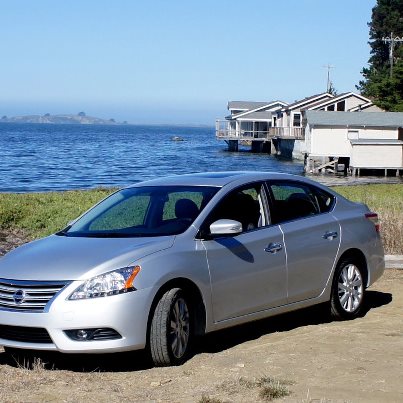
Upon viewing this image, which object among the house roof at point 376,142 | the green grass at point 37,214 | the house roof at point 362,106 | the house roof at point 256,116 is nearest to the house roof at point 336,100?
the house roof at point 362,106

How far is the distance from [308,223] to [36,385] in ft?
11.0

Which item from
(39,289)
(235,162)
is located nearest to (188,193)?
(39,289)

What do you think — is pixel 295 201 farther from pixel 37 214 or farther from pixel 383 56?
pixel 383 56

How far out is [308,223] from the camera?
876cm

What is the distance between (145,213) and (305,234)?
158 cm

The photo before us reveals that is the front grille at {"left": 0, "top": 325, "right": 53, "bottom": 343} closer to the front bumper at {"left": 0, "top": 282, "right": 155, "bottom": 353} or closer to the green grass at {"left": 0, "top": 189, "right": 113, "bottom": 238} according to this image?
the front bumper at {"left": 0, "top": 282, "right": 155, "bottom": 353}

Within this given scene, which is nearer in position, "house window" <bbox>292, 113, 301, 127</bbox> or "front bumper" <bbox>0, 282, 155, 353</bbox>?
"front bumper" <bbox>0, 282, 155, 353</bbox>

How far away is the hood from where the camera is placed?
22.5 feet

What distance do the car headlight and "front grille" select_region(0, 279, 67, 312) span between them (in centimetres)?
15

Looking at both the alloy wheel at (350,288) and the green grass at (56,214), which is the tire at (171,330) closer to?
the alloy wheel at (350,288)

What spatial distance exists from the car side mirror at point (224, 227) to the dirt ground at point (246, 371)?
3.40 feet

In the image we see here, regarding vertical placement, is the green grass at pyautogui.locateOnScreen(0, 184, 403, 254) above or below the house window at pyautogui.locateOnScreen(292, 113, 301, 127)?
below

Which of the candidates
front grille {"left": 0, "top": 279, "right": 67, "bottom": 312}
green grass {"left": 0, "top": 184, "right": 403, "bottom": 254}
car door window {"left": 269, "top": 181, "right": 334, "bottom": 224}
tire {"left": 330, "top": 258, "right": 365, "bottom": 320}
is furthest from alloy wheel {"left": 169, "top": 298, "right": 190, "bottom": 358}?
green grass {"left": 0, "top": 184, "right": 403, "bottom": 254}

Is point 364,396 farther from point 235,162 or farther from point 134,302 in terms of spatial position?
point 235,162
